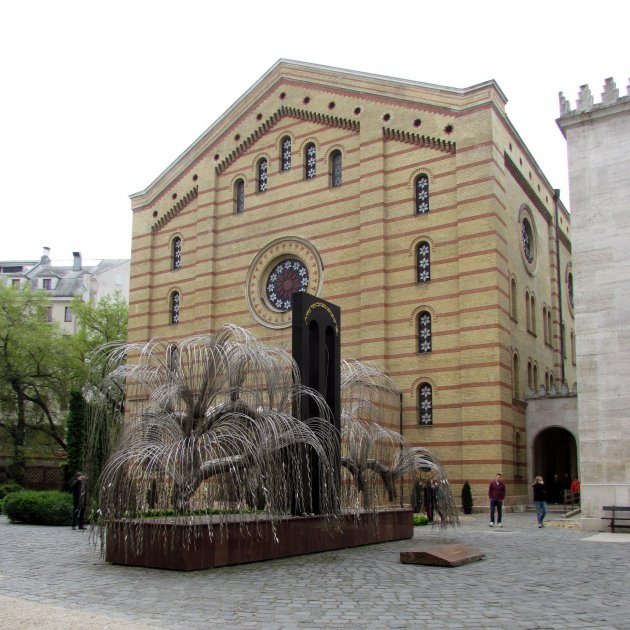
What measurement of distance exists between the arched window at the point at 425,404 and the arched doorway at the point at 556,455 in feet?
18.2

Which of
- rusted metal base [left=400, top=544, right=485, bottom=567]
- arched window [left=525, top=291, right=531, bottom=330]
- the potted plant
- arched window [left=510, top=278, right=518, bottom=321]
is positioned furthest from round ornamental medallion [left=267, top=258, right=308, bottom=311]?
rusted metal base [left=400, top=544, right=485, bottom=567]

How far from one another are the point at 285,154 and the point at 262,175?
5.19 ft

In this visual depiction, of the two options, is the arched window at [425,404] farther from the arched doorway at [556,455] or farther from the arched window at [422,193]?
the arched window at [422,193]

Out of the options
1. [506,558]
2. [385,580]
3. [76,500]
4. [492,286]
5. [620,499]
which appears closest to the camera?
[385,580]

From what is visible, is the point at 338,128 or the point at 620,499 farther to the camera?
the point at 338,128

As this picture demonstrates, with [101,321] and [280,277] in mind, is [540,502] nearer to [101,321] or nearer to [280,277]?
[280,277]

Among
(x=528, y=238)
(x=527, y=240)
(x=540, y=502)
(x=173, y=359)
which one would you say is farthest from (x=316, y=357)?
(x=528, y=238)

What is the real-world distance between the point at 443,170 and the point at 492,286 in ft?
18.0

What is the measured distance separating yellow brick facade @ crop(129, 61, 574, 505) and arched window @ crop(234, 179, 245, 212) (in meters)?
0.26

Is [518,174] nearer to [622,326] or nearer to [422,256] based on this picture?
[422,256]

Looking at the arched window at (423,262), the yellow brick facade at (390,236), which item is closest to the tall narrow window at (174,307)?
the yellow brick facade at (390,236)

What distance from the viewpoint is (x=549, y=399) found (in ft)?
94.6

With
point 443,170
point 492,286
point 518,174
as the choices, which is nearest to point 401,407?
point 492,286

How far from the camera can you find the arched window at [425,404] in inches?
1103
